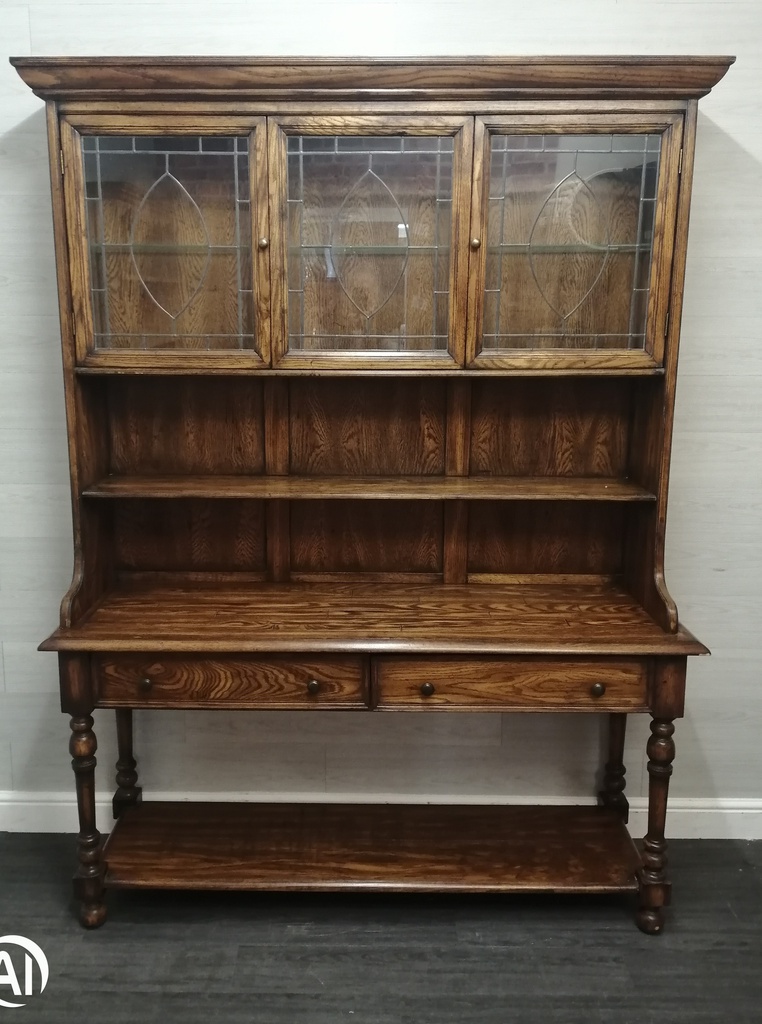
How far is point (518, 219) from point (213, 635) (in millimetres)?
1167

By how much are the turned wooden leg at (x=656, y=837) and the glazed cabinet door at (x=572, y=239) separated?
0.86 metres

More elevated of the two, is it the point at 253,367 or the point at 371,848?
the point at 253,367

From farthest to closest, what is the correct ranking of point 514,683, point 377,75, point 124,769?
point 124,769
point 514,683
point 377,75

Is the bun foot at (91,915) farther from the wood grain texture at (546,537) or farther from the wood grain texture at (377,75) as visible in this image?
the wood grain texture at (377,75)

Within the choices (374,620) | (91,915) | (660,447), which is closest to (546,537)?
(660,447)

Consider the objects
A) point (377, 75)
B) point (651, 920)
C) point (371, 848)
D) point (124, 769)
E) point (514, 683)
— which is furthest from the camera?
point (124, 769)

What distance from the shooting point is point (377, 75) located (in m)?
1.77

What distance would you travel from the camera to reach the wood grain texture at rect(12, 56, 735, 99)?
5.74 ft

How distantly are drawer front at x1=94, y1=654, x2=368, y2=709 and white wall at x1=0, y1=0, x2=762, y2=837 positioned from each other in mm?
498

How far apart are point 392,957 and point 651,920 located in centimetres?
63

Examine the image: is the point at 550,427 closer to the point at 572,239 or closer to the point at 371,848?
the point at 572,239

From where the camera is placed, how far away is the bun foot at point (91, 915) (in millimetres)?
2000

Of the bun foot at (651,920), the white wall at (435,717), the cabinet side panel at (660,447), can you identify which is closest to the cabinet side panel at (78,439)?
the white wall at (435,717)

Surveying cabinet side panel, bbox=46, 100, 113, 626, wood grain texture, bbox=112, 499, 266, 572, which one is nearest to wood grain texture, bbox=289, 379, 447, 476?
wood grain texture, bbox=112, 499, 266, 572
